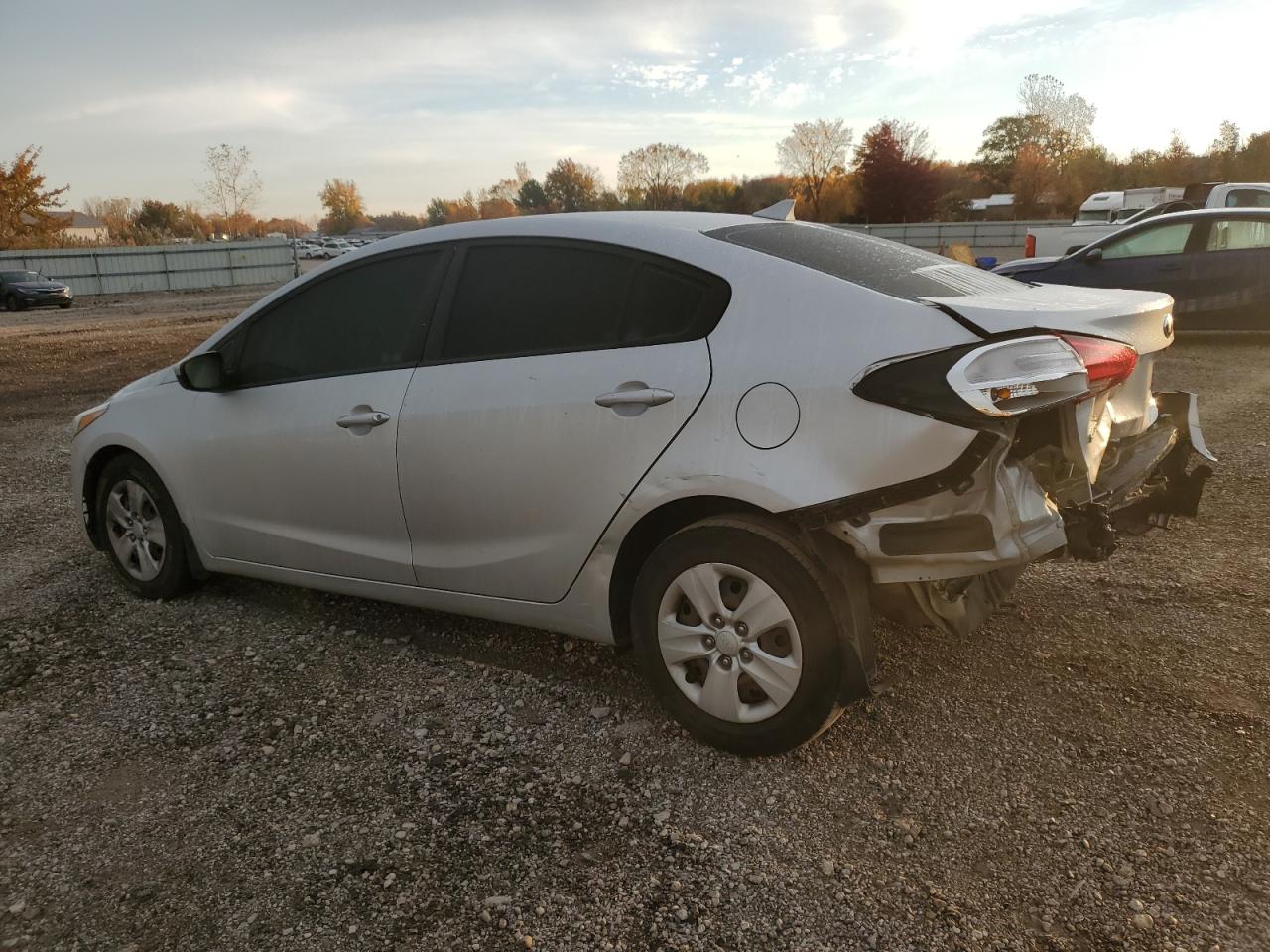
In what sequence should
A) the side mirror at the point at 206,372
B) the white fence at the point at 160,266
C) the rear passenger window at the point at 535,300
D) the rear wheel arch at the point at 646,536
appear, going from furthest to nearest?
the white fence at the point at 160,266, the side mirror at the point at 206,372, the rear passenger window at the point at 535,300, the rear wheel arch at the point at 646,536

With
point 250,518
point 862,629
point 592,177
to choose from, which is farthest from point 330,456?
point 592,177

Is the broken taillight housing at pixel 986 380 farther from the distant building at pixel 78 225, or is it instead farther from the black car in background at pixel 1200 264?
A: the distant building at pixel 78 225

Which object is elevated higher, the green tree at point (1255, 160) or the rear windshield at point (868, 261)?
the green tree at point (1255, 160)

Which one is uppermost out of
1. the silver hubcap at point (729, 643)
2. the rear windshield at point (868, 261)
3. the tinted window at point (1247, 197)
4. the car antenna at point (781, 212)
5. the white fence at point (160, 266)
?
the white fence at point (160, 266)

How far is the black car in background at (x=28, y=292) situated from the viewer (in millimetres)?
26203

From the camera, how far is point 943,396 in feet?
8.13

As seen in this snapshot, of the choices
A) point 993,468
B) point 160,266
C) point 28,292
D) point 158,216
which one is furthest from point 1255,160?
point 158,216

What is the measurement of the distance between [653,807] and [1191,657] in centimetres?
213

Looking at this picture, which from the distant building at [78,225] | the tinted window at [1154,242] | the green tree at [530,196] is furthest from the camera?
the green tree at [530,196]

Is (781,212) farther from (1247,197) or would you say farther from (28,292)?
(28,292)

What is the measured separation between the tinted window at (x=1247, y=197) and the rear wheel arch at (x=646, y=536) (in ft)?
50.7

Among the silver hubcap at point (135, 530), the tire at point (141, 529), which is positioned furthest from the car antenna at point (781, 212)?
the silver hubcap at point (135, 530)

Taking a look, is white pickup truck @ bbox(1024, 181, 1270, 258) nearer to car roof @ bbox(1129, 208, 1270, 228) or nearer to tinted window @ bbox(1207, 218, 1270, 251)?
car roof @ bbox(1129, 208, 1270, 228)

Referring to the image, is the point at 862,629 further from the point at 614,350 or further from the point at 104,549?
the point at 104,549
